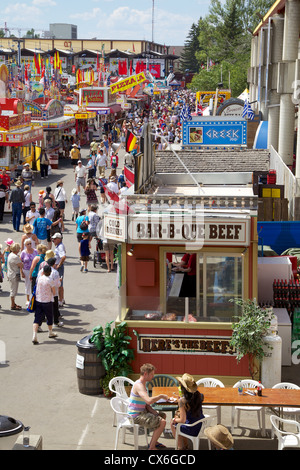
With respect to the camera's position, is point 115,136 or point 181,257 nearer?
point 181,257

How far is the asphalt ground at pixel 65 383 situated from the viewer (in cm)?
999

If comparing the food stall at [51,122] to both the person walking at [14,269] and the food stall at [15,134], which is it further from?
the person walking at [14,269]

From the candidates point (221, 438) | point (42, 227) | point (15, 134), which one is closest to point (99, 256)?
point (42, 227)

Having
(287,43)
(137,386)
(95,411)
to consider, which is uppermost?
(287,43)

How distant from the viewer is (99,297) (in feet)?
54.5

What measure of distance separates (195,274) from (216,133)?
13158 mm

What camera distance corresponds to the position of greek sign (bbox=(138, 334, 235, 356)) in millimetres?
11531

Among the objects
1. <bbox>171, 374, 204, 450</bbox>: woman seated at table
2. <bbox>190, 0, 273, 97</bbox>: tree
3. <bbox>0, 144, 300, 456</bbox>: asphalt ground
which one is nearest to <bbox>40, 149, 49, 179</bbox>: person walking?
<bbox>0, 144, 300, 456</bbox>: asphalt ground

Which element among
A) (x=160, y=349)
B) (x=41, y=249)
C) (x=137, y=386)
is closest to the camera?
(x=137, y=386)

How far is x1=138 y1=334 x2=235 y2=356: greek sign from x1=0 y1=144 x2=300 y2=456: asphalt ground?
3.02 ft

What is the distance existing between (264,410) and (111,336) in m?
2.68
